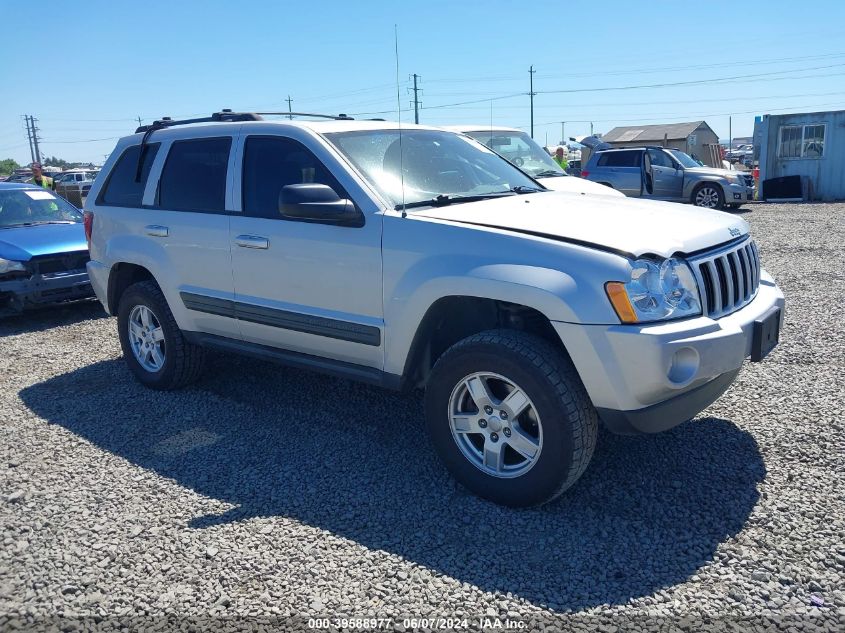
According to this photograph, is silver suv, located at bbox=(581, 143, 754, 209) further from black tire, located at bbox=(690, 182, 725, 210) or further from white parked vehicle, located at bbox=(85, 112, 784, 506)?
white parked vehicle, located at bbox=(85, 112, 784, 506)

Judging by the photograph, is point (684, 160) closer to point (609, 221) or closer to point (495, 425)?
point (609, 221)

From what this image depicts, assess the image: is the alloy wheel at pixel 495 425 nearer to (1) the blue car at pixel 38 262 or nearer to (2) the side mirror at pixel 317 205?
(2) the side mirror at pixel 317 205

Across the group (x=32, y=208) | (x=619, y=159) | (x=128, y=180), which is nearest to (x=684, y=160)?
(x=619, y=159)

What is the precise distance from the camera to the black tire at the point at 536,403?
3.34 metres

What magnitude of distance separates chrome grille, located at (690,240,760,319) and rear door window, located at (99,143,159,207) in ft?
13.2

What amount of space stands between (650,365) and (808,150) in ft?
73.5

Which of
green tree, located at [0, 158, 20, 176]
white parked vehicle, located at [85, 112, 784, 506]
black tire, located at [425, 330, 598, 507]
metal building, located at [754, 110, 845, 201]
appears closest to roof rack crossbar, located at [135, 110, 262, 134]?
white parked vehicle, located at [85, 112, 784, 506]

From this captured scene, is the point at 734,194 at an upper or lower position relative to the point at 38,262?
lower

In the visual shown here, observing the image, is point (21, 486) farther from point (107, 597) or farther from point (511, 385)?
point (511, 385)

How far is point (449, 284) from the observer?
3.64 metres

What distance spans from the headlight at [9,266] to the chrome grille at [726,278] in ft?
23.6

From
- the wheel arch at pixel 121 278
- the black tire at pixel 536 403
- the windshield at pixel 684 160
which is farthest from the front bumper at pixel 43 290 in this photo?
the windshield at pixel 684 160

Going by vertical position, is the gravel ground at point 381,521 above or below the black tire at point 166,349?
below

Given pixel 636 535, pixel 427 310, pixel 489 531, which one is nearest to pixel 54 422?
pixel 427 310
